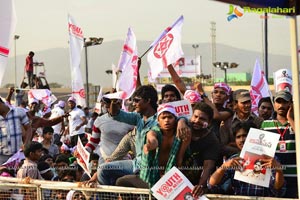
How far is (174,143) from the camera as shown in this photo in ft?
19.1

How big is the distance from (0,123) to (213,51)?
2518 inches

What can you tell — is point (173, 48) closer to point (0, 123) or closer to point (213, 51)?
point (0, 123)

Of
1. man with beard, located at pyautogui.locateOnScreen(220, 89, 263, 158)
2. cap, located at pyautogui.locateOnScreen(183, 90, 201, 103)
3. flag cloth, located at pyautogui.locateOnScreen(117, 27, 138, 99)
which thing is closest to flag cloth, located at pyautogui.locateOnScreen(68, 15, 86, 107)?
flag cloth, located at pyautogui.locateOnScreen(117, 27, 138, 99)

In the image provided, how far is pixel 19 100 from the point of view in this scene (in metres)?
18.4

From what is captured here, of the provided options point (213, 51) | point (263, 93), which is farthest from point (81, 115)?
point (213, 51)

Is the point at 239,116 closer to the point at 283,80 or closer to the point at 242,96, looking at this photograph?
the point at 242,96

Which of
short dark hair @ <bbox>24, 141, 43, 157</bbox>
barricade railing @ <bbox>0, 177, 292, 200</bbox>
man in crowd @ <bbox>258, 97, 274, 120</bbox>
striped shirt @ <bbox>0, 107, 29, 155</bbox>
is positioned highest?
man in crowd @ <bbox>258, 97, 274, 120</bbox>

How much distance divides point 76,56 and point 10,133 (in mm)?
5650

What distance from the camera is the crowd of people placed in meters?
5.38

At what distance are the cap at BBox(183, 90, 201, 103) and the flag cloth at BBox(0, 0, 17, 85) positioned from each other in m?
2.06

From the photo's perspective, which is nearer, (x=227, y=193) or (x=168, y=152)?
(x=227, y=193)

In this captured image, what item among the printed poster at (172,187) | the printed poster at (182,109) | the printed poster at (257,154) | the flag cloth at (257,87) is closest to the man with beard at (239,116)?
the printed poster at (182,109)

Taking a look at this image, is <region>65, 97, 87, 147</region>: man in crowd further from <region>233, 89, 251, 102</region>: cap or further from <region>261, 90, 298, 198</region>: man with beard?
<region>261, 90, 298, 198</region>: man with beard

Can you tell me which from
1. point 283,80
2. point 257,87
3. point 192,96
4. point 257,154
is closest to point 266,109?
point 192,96
